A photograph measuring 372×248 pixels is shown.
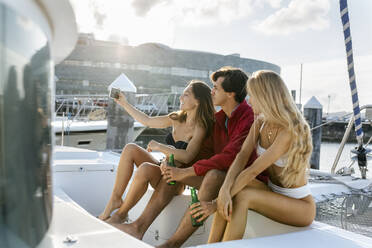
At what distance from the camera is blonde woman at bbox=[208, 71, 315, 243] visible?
5.13 ft

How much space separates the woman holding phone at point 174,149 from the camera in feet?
6.91

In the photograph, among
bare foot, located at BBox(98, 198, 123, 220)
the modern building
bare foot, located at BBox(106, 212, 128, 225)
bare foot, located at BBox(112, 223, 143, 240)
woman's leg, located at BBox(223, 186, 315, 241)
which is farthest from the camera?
the modern building

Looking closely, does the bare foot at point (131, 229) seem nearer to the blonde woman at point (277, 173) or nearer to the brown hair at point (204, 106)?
the blonde woman at point (277, 173)

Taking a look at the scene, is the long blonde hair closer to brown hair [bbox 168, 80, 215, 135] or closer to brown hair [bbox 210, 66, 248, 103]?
brown hair [bbox 210, 66, 248, 103]

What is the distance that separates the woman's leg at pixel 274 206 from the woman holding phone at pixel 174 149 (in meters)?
0.68

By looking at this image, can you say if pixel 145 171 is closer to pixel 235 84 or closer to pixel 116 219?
pixel 116 219

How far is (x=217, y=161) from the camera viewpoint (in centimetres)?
183

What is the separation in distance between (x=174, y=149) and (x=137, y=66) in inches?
1065

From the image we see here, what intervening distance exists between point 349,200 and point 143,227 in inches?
89.6

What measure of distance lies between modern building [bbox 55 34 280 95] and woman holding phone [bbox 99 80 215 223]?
78.7 ft

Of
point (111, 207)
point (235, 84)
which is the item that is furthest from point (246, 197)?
point (111, 207)

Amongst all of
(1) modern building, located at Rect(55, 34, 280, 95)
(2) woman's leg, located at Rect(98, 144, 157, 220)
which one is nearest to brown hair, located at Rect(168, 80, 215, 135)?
(2) woman's leg, located at Rect(98, 144, 157, 220)

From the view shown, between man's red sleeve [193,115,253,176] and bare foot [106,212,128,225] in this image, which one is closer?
man's red sleeve [193,115,253,176]

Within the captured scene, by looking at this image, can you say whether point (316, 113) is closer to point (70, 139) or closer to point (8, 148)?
point (70, 139)
